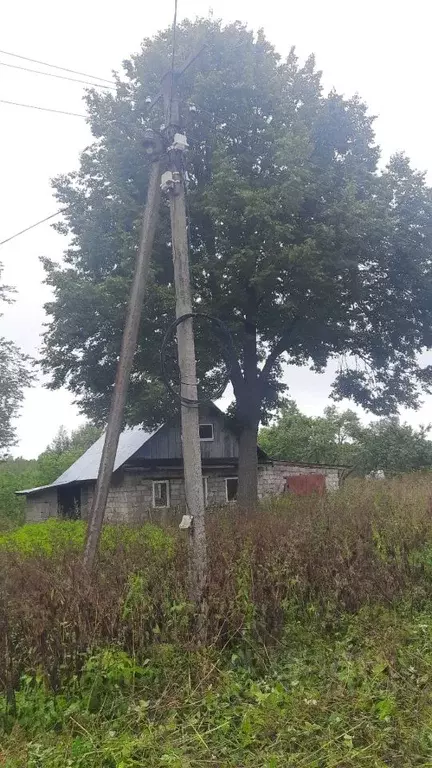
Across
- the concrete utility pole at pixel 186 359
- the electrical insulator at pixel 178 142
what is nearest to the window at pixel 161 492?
the concrete utility pole at pixel 186 359

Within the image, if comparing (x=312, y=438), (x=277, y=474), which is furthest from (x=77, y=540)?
(x=312, y=438)

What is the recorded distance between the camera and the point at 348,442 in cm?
3744

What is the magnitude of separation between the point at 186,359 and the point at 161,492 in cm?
1573

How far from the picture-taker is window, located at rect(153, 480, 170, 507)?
69.8 feet

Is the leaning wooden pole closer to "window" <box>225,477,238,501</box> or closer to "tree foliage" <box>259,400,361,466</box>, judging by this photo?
"window" <box>225,477,238,501</box>

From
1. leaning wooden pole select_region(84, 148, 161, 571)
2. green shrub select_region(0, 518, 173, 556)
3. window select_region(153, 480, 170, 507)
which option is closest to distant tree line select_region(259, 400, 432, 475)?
window select_region(153, 480, 170, 507)

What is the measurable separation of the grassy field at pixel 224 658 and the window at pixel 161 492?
14674 millimetres

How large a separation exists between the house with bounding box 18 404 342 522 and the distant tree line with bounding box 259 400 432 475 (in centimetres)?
544

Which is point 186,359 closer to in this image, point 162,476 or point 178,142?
point 178,142

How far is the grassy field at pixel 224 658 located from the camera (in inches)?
148

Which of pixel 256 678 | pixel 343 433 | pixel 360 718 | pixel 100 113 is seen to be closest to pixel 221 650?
pixel 256 678

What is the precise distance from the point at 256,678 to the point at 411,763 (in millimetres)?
1747

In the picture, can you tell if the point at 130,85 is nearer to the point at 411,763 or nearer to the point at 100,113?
the point at 100,113

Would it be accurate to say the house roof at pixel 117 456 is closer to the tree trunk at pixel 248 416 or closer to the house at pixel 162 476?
the house at pixel 162 476
